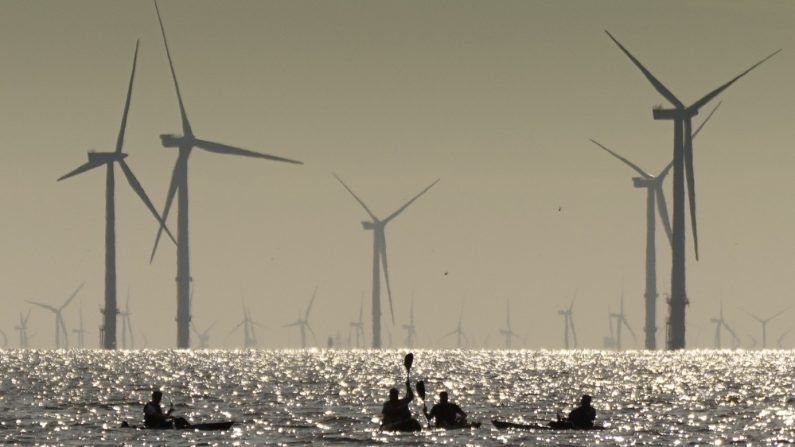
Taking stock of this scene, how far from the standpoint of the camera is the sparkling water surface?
8356 cm

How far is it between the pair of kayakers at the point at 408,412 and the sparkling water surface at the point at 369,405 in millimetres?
690

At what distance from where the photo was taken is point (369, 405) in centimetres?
11219

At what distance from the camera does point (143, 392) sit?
134m

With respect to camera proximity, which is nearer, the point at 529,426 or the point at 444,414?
the point at 444,414

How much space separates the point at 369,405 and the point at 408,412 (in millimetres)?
27127

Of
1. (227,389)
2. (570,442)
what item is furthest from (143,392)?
(570,442)

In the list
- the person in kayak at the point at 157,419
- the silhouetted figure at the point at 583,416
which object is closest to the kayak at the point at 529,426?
the silhouetted figure at the point at 583,416

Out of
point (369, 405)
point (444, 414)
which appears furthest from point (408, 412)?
point (369, 405)

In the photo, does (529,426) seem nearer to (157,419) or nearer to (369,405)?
(157,419)

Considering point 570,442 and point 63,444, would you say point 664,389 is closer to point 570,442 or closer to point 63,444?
point 570,442

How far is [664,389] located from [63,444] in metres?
68.0

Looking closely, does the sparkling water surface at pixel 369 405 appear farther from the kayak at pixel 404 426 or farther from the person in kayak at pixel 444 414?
the kayak at pixel 404 426

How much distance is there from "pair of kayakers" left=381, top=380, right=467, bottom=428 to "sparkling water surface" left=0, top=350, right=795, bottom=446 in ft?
2.26

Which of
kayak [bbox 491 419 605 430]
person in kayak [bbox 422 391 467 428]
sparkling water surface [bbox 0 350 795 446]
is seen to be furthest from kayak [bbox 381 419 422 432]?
kayak [bbox 491 419 605 430]
